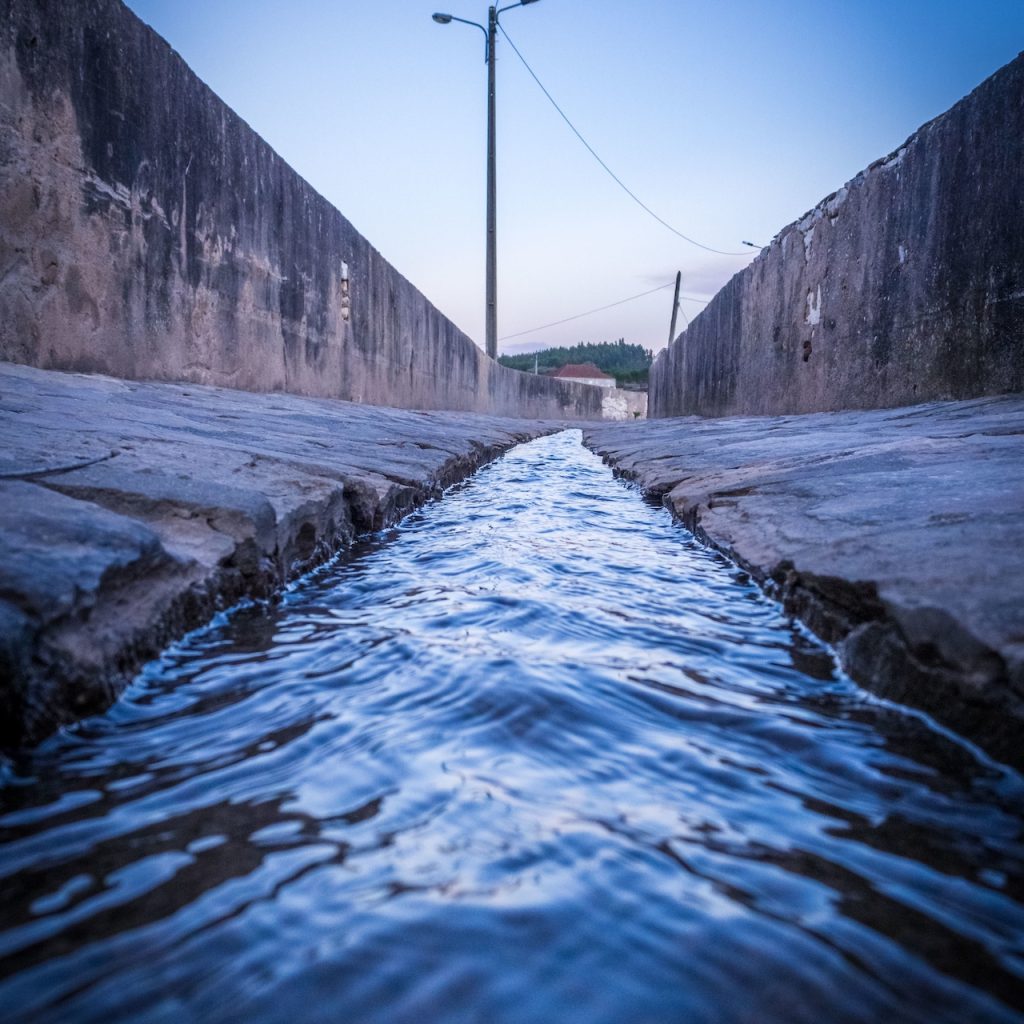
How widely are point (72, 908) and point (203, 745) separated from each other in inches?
14.9

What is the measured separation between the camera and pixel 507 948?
0.69 meters

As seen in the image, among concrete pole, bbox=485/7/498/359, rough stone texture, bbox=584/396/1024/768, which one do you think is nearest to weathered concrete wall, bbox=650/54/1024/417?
rough stone texture, bbox=584/396/1024/768

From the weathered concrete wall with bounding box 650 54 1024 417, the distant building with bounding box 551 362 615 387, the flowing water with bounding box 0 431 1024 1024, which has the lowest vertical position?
the flowing water with bounding box 0 431 1024 1024

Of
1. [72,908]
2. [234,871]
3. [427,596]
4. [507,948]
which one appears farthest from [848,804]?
[427,596]

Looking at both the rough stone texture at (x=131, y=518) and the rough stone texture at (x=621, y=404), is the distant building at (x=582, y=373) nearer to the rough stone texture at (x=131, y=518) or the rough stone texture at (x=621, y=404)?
the rough stone texture at (x=621, y=404)

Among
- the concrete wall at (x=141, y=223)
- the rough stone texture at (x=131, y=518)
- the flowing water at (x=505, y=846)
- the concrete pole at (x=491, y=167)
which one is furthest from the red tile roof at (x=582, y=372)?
the flowing water at (x=505, y=846)

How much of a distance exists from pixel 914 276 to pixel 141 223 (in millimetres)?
4519

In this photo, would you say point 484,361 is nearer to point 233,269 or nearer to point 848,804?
point 233,269

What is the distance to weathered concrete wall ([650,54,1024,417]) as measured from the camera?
402 centimetres

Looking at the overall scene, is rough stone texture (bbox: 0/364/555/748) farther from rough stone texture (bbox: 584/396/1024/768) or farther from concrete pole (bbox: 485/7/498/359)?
concrete pole (bbox: 485/7/498/359)

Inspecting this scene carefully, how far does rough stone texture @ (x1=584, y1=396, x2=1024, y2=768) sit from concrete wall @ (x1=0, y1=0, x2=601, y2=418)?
9.77 ft

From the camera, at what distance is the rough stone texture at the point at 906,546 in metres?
1.07

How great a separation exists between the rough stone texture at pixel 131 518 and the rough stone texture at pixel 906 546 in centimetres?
121

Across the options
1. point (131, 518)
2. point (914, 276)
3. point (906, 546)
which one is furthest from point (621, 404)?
point (131, 518)
